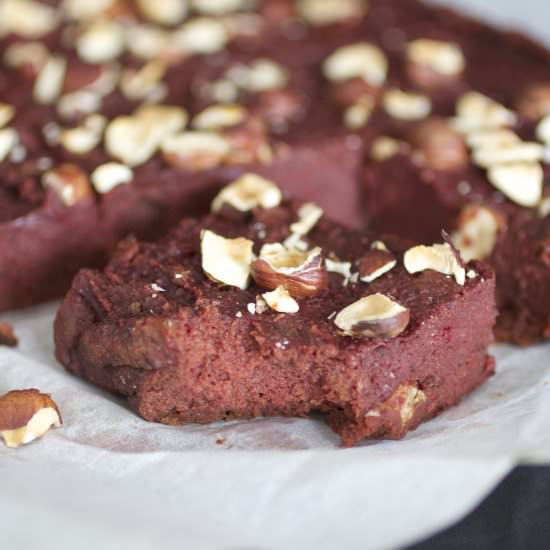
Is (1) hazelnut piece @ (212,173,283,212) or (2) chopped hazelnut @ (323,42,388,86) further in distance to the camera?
(2) chopped hazelnut @ (323,42,388,86)

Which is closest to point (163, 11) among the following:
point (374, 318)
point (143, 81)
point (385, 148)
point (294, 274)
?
point (143, 81)

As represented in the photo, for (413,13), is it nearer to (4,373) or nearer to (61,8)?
(61,8)

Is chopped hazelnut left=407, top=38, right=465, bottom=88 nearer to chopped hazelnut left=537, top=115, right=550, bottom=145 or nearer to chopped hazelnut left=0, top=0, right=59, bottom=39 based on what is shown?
chopped hazelnut left=537, top=115, right=550, bottom=145

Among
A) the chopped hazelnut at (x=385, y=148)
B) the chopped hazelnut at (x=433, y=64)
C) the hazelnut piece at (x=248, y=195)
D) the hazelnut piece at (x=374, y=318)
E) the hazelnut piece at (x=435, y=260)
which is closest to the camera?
the hazelnut piece at (x=374, y=318)

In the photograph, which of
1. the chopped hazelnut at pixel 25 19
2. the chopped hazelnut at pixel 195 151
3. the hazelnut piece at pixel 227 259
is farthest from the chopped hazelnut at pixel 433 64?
the chopped hazelnut at pixel 25 19

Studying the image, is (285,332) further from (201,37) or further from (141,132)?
(201,37)

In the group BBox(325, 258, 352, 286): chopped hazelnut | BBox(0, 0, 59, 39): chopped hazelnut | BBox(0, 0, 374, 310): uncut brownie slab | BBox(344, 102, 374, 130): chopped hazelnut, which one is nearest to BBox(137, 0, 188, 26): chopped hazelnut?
BBox(0, 0, 374, 310): uncut brownie slab

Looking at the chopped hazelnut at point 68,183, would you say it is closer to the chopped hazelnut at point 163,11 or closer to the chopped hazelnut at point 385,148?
the chopped hazelnut at point 385,148
